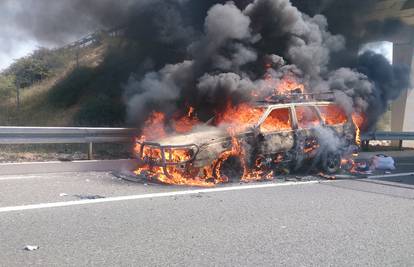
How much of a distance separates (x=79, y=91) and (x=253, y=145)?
1775 centimetres

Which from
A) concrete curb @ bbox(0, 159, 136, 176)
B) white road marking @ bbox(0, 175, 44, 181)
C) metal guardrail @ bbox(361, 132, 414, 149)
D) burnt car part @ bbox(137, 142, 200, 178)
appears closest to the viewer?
burnt car part @ bbox(137, 142, 200, 178)

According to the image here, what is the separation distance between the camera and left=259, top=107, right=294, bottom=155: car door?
8.91 metres

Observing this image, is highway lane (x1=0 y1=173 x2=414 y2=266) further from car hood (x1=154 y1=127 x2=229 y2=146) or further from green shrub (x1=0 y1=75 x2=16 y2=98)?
green shrub (x1=0 y1=75 x2=16 y2=98)

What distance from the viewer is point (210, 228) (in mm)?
5391

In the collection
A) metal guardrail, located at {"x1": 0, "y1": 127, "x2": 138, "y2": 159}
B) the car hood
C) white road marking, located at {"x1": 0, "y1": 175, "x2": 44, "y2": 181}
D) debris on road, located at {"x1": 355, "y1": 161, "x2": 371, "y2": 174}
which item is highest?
the car hood

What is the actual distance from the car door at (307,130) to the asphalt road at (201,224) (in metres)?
1.30

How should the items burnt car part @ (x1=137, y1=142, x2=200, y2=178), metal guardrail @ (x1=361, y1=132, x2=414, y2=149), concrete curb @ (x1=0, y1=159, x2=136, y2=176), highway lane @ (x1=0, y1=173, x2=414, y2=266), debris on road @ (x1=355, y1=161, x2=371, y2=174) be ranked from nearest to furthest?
highway lane @ (x1=0, y1=173, x2=414, y2=266)
burnt car part @ (x1=137, y1=142, x2=200, y2=178)
concrete curb @ (x1=0, y1=159, x2=136, y2=176)
debris on road @ (x1=355, y1=161, x2=371, y2=174)
metal guardrail @ (x1=361, y1=132, x2=414, y2=149)

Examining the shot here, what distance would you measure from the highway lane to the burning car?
1.90 ft

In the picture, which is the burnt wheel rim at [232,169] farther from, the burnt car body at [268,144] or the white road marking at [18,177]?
the white road marking at [18,177]

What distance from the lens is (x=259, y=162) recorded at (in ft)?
29.3

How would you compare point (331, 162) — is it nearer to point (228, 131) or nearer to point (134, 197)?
point (228, 131)

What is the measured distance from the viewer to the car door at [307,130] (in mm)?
9466

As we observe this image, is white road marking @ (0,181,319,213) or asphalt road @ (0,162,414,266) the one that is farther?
white road marking @ (0,181,319,213)

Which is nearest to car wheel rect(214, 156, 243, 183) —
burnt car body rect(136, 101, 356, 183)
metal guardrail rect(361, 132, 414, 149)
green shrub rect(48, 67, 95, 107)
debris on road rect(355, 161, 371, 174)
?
burnt car body rect(136, 101, 356, 183)
